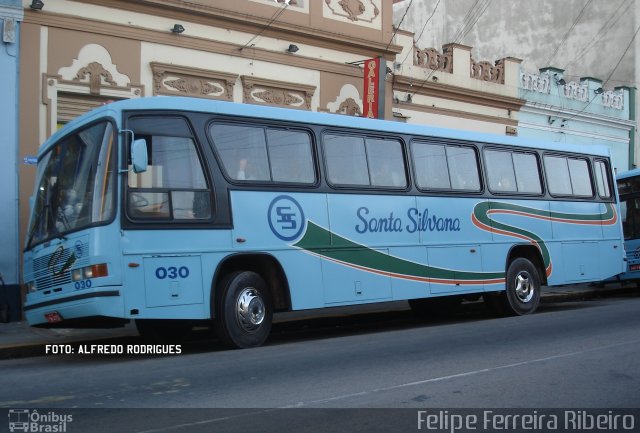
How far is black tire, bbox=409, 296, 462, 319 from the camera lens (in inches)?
622

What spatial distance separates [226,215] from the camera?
10719mm

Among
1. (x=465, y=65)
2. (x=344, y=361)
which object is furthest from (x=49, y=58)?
(x=465, y=65)

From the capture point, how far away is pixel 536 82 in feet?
87.9

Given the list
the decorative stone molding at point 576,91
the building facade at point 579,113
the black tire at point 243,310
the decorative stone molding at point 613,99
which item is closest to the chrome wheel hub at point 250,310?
the black tire at point 243,310

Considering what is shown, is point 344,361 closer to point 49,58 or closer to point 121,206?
point 121,206

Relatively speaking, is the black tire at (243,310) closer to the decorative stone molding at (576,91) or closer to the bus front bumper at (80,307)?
the bus front bumper at (80,307)

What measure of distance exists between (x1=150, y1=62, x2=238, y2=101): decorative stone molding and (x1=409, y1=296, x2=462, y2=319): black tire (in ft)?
19.7

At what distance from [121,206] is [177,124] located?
1373mm

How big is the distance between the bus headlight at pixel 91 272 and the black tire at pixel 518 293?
8.03m

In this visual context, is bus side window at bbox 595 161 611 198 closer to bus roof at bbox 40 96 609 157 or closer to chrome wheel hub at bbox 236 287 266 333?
bus roof at bbox 40 96 609 157

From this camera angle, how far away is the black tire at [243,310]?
10570 mm

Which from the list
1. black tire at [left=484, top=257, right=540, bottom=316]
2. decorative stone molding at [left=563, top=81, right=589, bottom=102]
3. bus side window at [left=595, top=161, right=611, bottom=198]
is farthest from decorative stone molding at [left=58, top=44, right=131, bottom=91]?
decorative stone molding at [left=563, top=81, right=589, bottom=102]

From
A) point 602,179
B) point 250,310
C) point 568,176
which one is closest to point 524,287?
point 568,176

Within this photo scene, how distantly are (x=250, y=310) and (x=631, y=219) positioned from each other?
43.0 feet
